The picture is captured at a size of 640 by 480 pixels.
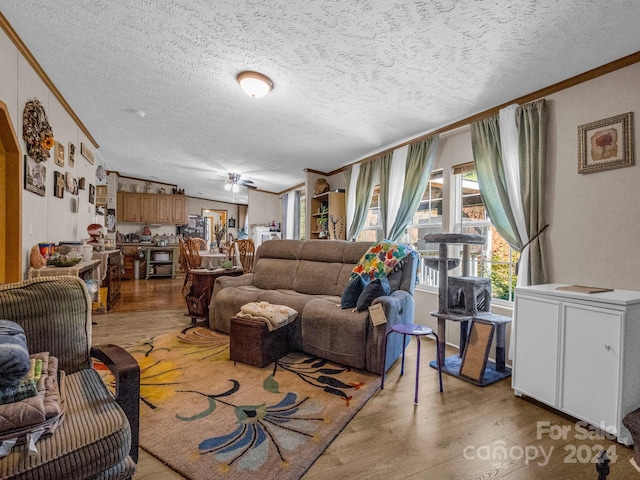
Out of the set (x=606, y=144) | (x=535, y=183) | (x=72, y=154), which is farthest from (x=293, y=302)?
(x=72, y=154)

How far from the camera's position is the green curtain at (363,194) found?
4844mm

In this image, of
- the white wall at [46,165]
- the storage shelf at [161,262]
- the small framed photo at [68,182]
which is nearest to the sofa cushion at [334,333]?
the white wall at [46,165]

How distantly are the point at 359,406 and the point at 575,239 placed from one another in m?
2.07

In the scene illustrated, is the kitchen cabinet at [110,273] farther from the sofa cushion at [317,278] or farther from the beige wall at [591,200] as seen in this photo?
the beige wall at [591,200]

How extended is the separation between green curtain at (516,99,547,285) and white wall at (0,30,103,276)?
4.10 m

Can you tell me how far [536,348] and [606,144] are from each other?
1.55 meters

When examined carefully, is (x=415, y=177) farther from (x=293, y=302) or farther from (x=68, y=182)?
(x=68, y=182)

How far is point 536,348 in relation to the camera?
218 centimetres

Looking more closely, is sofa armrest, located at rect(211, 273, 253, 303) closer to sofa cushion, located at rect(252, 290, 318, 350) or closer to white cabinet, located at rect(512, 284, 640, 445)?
sofa cushion, located at rect(252, 290, 318, 350)

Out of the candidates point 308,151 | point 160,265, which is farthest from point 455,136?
point 160,265

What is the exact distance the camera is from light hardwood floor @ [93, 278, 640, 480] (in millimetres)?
1545

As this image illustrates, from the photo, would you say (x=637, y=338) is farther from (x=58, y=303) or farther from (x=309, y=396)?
(x=58, y=303)

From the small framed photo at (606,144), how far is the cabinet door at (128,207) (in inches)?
348

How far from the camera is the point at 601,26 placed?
191cm
